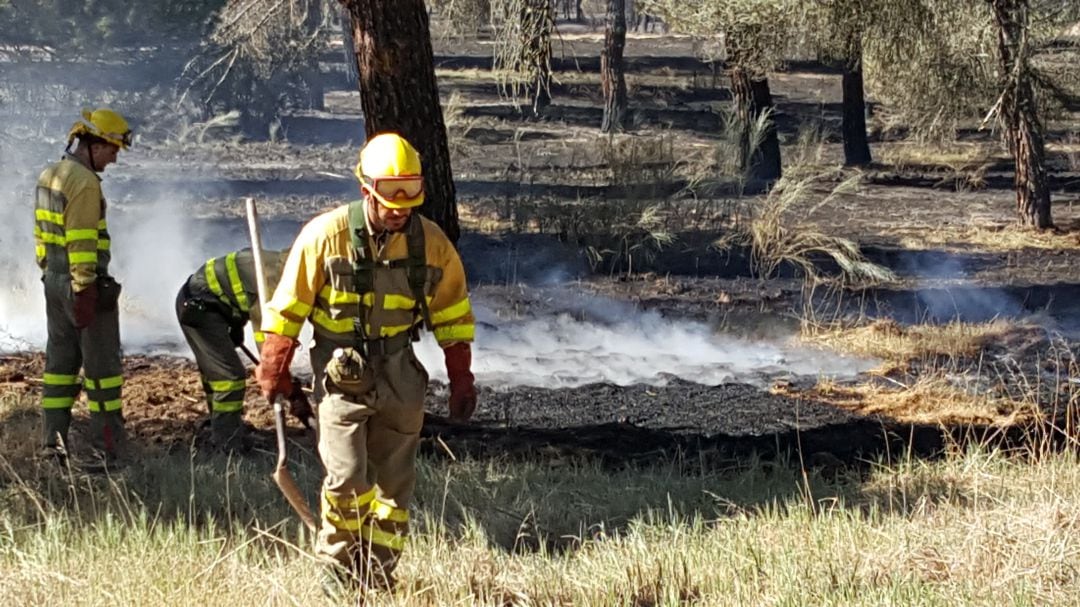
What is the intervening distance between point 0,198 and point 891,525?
1348 cm

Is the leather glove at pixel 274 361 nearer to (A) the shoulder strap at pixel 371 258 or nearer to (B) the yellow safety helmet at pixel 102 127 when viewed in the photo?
(A) the shoulder strap at pixel 371 258

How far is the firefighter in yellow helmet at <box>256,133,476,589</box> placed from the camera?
4711 mm

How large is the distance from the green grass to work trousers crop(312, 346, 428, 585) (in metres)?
0.16

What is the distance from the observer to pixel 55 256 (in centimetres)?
698

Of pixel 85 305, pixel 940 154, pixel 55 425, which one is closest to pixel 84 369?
pixel 55 425

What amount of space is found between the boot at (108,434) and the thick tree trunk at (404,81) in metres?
2.37

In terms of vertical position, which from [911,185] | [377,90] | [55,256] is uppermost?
[377,90]

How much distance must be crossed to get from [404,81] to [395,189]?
3.97 m

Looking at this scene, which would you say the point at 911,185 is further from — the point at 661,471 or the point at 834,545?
the point at 834,545

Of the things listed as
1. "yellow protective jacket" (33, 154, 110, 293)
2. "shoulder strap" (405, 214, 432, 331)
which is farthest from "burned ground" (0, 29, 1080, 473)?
"shoulder strap" (405, 214, 432, 331)

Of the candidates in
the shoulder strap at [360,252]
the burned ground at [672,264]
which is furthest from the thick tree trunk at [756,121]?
the shoulder strap at [360,252]

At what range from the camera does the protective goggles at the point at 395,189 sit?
15.0ft

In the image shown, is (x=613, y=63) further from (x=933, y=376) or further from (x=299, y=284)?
(x=299, y=284)

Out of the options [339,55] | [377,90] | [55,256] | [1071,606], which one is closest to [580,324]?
[377,90]
